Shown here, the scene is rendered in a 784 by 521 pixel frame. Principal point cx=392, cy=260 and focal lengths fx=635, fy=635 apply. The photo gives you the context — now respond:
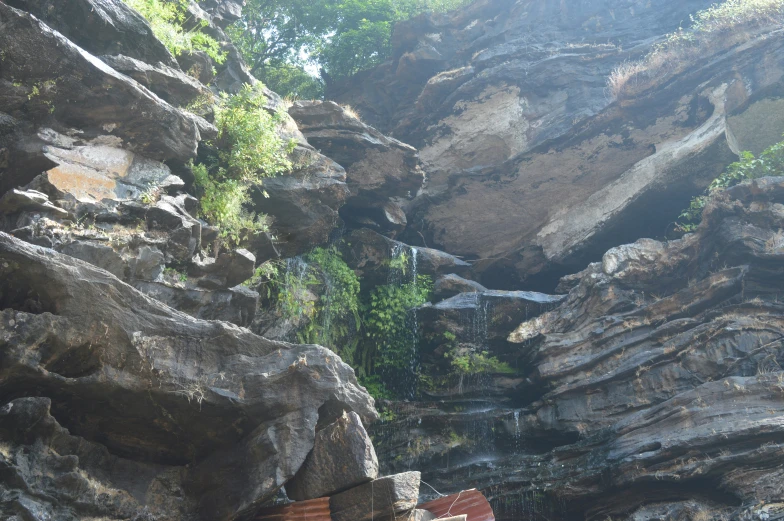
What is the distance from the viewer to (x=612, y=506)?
1120cm

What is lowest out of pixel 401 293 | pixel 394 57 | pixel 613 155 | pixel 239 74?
pixel 401 293

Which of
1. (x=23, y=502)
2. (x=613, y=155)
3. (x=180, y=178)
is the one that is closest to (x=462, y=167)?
(x=613, y=155)

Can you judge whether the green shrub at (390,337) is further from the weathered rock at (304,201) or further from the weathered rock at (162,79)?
the weathered rock at (162,79)

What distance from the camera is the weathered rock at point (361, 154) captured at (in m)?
16.7

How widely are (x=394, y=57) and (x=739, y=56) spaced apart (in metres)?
11.9

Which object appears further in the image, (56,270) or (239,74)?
(239,74)

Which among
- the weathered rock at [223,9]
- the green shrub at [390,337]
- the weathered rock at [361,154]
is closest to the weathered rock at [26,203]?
the weathered rock at [361,154]

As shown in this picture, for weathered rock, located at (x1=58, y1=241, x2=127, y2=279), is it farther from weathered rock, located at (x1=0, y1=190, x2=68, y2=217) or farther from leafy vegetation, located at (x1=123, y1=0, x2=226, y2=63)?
leafy vegetation, located at (x1=123, y1=0, x2=226, y2=63)

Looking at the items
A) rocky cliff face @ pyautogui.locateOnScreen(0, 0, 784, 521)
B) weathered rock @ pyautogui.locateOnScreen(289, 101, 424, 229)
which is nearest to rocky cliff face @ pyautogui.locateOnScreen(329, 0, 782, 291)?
rocky cliff face @ pyautogui.locateOnScreen(0, 0, 784, 521)

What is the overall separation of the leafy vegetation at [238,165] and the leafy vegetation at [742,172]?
981 cm

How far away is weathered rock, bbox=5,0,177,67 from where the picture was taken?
10320mm

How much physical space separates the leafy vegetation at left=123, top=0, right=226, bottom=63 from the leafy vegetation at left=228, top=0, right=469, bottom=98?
911 cm

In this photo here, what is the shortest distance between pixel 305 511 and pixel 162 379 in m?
2.19

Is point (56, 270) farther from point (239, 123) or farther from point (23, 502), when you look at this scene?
point (239, 123)
